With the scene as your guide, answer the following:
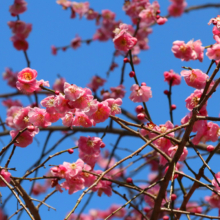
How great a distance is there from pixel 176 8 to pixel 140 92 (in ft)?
13.3

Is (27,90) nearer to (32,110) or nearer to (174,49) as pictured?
(32,110)

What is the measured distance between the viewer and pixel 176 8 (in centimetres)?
582

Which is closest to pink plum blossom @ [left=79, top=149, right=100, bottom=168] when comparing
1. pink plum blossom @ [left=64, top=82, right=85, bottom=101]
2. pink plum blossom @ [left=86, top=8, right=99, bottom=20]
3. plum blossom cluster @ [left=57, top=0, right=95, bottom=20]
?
pink plum blossom @ [left=64, top=82, right=85, bottom=101]

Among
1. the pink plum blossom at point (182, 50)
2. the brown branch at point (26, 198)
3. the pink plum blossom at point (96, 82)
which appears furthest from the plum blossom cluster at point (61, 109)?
the pink plum blossom at point (96, 82)

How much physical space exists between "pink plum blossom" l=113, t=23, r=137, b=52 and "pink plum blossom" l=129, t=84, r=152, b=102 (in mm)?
311

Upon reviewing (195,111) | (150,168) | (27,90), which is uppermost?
(150,168)

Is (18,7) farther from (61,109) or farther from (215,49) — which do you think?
(215,49)

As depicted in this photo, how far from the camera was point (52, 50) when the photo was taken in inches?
248

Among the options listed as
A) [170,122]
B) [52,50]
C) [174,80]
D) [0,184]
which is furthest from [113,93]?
[52,50]

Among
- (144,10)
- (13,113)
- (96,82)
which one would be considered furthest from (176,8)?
(13,113)

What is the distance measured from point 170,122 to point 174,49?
1.76 ft

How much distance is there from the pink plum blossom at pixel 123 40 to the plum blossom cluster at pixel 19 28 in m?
1.99

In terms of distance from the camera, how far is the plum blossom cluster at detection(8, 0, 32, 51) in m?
4.02

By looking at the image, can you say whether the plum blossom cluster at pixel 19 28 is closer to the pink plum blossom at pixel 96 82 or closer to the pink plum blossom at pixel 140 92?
the pink plum blossom at pixel 96 82
